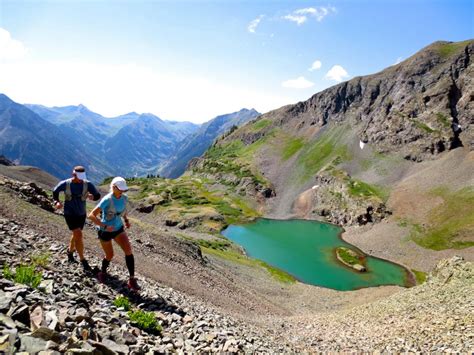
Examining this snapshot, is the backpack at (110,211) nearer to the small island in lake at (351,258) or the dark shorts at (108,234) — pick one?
the dark shorts at (108,234)

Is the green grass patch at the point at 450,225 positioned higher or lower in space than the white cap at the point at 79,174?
lower

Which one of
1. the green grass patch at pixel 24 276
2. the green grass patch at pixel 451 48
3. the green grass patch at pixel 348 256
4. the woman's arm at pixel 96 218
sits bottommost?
the green grass patch at pixel 348 256

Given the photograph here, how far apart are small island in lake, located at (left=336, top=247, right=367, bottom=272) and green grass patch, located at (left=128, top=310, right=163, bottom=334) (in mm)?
86951

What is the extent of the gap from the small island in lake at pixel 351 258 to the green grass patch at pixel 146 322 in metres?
87.0

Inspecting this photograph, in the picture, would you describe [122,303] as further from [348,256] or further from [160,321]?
[348,256]

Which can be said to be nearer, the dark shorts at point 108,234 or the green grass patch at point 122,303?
the green grass patch at point 122,303

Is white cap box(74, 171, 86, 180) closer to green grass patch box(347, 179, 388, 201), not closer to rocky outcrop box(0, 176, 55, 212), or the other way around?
rocky outcrop box(0, 176, 55, 212)

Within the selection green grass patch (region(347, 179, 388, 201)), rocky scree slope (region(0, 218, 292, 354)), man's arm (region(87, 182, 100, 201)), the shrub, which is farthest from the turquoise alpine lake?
the shrub

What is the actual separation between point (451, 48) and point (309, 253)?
14603cm

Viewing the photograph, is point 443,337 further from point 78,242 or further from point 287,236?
point 287,236

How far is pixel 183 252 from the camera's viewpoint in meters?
49.1

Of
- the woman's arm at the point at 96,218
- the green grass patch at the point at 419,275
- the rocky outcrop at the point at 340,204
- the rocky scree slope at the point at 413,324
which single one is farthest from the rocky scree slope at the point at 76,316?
the rocky outcrop at the point at 340,204

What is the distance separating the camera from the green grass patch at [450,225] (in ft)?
332

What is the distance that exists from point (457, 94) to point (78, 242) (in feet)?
604
